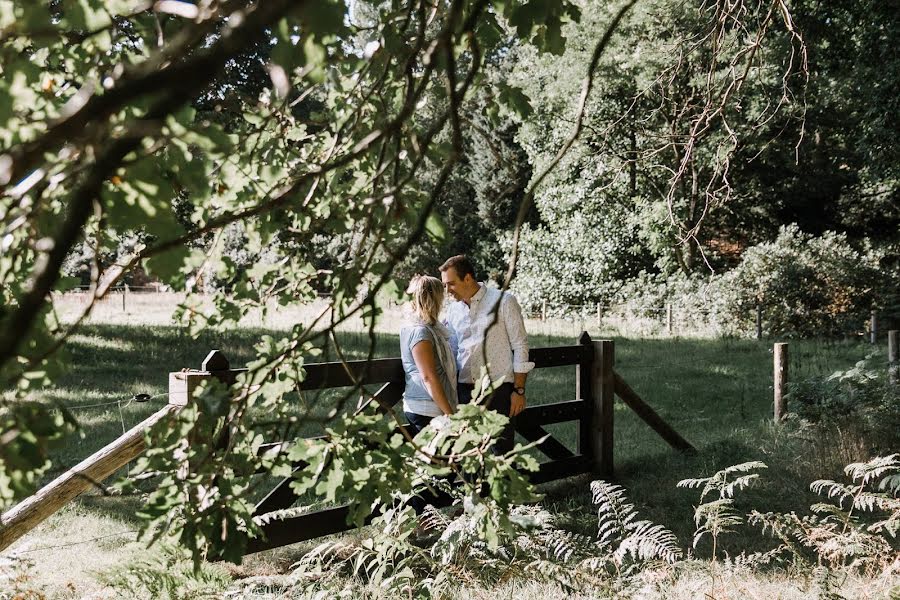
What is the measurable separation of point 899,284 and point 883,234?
6904 mm

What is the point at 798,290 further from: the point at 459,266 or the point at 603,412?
the point at 459,266

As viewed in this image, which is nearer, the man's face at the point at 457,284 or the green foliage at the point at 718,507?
the green foliage at the point at 718,507

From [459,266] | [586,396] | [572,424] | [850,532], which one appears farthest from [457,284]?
[572,424]

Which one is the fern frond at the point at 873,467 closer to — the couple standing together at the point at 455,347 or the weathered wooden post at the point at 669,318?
the couple standing together at the point at 455,347

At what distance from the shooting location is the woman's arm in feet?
15.4

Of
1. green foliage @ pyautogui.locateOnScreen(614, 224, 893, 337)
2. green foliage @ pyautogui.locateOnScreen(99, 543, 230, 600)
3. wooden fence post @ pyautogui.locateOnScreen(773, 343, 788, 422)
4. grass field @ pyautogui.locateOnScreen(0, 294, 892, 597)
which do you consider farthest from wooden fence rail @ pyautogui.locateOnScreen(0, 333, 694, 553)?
green foliage @ pyautogui.locateOnScreen(614, 224, 893, 337)

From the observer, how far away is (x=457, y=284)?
16.6 ft

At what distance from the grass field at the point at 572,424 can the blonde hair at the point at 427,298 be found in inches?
41.5

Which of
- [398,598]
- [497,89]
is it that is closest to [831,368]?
[398,598]

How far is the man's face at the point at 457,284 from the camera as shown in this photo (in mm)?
5047

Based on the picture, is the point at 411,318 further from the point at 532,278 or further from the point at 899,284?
the point at 532,278

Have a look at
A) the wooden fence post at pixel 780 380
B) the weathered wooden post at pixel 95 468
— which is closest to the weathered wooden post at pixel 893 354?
the wooden fence post at pixel 780 380

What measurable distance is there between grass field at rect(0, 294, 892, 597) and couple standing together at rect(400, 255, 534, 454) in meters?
1.08

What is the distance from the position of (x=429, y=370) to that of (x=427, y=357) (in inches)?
3.1
